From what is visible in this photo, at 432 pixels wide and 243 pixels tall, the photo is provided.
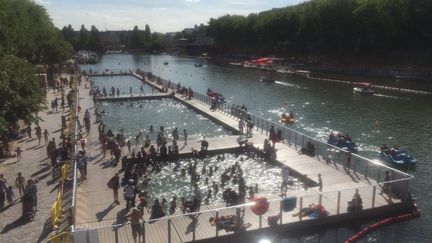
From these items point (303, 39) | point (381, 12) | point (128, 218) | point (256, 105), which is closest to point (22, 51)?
point (256, 105)

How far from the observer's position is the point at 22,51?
2554 inches

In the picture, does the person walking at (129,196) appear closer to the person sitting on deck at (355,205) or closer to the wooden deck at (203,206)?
the wooden deck at (203,206)

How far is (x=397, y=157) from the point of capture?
34.2 meters

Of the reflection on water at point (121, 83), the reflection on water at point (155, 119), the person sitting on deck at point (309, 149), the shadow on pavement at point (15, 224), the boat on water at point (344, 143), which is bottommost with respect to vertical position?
the reflection on water at point (121, 83)

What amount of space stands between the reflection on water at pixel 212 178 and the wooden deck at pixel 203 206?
160 cm

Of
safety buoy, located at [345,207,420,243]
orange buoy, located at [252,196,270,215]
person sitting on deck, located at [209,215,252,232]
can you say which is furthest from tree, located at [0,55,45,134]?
safety buoy, located at [345,207,420,243]

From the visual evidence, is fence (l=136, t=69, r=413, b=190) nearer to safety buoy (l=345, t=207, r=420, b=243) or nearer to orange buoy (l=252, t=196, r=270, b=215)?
safety buoy (l=345, t=207, r=420, b=243)

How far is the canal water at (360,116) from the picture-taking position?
22.7 metres

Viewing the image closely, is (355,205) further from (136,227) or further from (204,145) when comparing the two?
(204,145)

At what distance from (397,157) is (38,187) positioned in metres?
25.9

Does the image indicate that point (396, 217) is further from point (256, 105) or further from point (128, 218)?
point (256, 105)

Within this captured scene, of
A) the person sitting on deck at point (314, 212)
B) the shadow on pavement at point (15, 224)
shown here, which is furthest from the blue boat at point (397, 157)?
the shadow on pavement at point (15, 224)

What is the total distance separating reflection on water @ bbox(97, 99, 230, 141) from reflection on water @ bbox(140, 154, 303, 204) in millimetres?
9448

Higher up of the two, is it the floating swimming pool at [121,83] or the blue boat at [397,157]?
the blue boat at [397,157]
